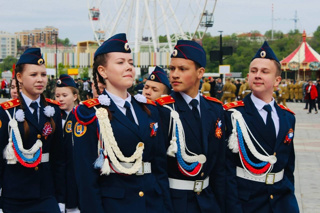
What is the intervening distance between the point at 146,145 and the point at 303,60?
4455cm

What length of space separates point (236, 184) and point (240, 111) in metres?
0.60

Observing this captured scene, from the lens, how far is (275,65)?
13.8 feet

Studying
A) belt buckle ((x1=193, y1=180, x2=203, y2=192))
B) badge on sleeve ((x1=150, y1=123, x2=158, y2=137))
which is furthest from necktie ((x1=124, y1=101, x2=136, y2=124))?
belt buckle ((x1=193, y1=180, x2=203, y2=192))

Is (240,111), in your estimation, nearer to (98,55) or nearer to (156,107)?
(156,107)

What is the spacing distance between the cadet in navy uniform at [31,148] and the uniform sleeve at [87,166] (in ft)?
3.49

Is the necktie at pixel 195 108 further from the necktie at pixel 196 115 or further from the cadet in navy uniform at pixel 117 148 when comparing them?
the cadet in navy uniform at pixel 117 148

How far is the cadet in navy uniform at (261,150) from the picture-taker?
394cm

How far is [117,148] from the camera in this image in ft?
10.6

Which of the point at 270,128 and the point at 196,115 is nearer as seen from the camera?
the point at 196,115

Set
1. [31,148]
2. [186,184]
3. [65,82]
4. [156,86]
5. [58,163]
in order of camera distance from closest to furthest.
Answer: [186,184], [31,148], [58,163], [156,86], [65,82]

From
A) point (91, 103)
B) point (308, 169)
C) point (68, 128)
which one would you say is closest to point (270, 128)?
point (91, 103)

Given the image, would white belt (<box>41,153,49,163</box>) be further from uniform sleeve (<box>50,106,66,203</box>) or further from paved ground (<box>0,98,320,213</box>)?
paved ground (<box>0,98,320,213</box>)

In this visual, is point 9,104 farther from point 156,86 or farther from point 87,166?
point 156,86

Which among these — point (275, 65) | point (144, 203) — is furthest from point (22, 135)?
point (275, 65)
